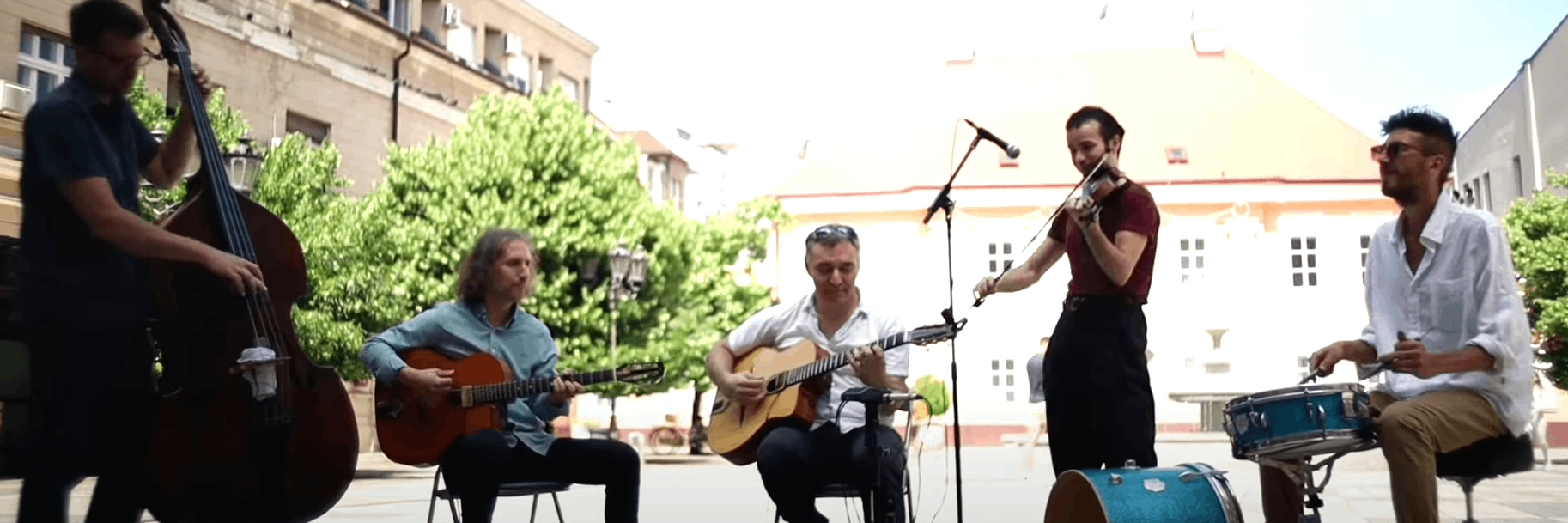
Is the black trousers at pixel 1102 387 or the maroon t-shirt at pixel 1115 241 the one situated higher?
the maroon t-shirt at pixel 1115 241

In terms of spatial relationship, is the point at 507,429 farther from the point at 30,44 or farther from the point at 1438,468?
the point at 30,44

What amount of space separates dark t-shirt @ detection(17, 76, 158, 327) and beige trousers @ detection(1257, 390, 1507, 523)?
3.30 m

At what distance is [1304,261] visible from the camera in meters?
41.8

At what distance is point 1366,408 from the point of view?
441cm

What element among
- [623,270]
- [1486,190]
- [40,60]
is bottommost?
[623,270]

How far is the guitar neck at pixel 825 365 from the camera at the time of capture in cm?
523

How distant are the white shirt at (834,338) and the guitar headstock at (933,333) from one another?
0.14m

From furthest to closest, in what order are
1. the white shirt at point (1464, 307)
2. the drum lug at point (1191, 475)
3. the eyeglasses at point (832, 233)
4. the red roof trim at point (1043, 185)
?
the red roof trim at point (1043, 185)
the eyeglasses at point (832, 233)
the white shirt at point (1464, 307)
the drum lug at point (1191, 475)

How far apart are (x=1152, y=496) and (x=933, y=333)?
109cm

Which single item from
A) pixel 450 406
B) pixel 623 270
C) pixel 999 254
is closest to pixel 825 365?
pixel 450 406

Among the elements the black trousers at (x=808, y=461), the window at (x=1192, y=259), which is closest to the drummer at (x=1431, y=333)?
the black trousers at (x=808, y=461)

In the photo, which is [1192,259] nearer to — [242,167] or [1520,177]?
[1520,177]

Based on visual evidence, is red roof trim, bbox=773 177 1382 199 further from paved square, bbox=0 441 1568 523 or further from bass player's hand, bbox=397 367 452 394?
bass player's hand, bbox=397 367 452 394

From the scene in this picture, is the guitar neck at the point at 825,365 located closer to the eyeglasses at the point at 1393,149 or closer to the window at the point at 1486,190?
the eyeglasses at the point at 1393,149
